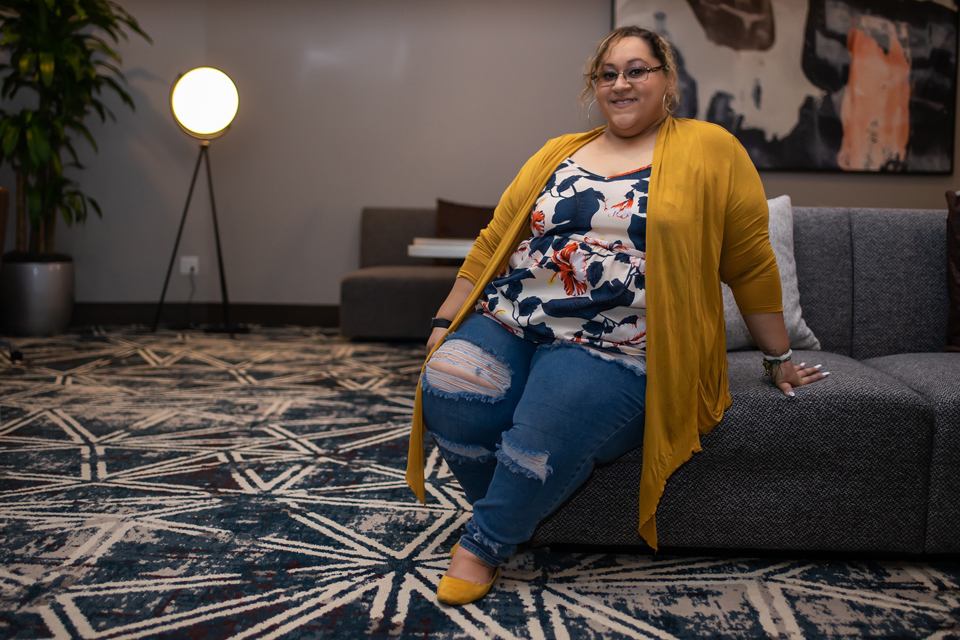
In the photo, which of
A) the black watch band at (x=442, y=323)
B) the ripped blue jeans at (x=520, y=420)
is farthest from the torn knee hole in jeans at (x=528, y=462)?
the black watch band at (x=442, y=323)

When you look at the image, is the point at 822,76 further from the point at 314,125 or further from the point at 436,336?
the point at 436,336

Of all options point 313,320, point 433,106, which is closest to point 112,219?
point 313,320

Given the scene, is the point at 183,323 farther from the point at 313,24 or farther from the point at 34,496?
the point at 34,496

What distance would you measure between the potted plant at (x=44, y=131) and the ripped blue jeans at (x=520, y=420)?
11.0ft

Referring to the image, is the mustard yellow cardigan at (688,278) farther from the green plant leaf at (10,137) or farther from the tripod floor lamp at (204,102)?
the green plant leaf at (10,137)

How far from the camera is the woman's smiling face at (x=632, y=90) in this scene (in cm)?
124

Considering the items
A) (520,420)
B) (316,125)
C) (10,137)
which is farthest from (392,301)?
(520,420)

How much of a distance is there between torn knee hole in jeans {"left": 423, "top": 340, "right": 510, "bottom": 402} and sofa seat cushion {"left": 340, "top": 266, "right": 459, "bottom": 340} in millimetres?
2520

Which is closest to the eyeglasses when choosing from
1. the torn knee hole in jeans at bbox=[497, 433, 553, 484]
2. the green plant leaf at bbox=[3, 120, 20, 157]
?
the torn knee hole in jeans at bbox=[497, 433, 553, 484]

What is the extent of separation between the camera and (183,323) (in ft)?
13.9

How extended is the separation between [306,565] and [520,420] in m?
0.50

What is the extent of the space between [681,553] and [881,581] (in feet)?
1.15

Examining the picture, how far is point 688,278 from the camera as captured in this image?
1115 mm

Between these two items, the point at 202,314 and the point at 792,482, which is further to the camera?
the point at 202,314
